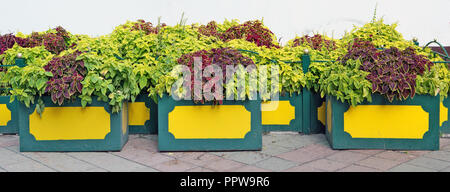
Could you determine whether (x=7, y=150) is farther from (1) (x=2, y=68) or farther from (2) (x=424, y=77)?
(2) (x=424, y=77)

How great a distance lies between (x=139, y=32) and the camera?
6.77m

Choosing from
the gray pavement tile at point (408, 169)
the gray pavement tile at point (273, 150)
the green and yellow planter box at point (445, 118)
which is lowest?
the gray pavement tile at point (408, 169)

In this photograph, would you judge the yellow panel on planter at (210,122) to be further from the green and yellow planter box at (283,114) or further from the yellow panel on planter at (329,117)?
the green and yellow planter box at (283,114)

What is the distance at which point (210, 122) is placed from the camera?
16.4 ft

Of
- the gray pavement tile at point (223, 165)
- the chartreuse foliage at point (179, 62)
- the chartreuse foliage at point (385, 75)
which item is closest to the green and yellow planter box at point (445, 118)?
the chartreuse foliage at point (179, 62)

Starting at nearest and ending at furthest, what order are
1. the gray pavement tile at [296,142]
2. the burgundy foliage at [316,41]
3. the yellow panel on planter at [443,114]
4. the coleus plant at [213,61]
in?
the coleus plant at [213,61] → the gray pavement tile at [296,142] → the yellow panel on planter at [443,114] → the burgundy foliage at [316,41]

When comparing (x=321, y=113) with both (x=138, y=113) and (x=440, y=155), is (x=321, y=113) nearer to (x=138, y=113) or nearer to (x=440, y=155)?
(x=440, y=155)

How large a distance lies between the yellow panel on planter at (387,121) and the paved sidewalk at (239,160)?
23 cm

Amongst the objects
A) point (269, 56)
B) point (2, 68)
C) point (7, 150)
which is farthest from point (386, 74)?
point (2, 68)

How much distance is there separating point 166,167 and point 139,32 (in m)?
3.12

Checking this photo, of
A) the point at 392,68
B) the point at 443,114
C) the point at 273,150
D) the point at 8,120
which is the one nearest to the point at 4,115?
the point at 8,120

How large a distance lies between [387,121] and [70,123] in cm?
406

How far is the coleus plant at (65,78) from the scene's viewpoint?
4.82m

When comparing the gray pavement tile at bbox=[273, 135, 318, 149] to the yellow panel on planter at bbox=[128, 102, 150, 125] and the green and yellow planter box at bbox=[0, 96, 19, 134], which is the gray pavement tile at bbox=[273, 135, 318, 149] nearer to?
the yellow panel on planter at bbox=[128, 102, 150, 125]
